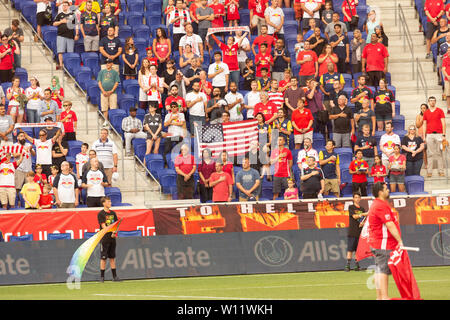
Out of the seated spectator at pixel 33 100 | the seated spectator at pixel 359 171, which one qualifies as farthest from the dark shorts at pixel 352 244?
the seated spectator at pixel 33 100

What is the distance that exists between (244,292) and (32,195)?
7.16 meters

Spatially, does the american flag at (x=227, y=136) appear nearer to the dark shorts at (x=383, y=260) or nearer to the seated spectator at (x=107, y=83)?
the seated spectator at (x=107, y=83)

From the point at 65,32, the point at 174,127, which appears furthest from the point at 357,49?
the point at 65,32

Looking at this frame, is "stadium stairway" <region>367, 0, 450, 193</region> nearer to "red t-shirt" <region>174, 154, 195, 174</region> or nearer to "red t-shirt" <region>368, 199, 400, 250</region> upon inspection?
"red t-shirt" <region>174, 154, 195, 174</region>

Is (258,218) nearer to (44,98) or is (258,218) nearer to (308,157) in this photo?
(308,157)

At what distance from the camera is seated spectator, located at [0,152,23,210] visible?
22.4m

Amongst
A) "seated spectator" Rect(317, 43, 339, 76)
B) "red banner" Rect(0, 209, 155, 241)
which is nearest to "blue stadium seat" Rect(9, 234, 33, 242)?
"red banner" Rect(0, 209, 155, 241)

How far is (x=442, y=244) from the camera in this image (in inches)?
821

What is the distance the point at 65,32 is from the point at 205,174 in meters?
6.89

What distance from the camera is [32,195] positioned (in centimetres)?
2170

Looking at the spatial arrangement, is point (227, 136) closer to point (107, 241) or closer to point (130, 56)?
point (130, 56)

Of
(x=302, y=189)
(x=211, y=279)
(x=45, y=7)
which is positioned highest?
(x=45, y=7)

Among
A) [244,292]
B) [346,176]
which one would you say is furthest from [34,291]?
[346,176]
